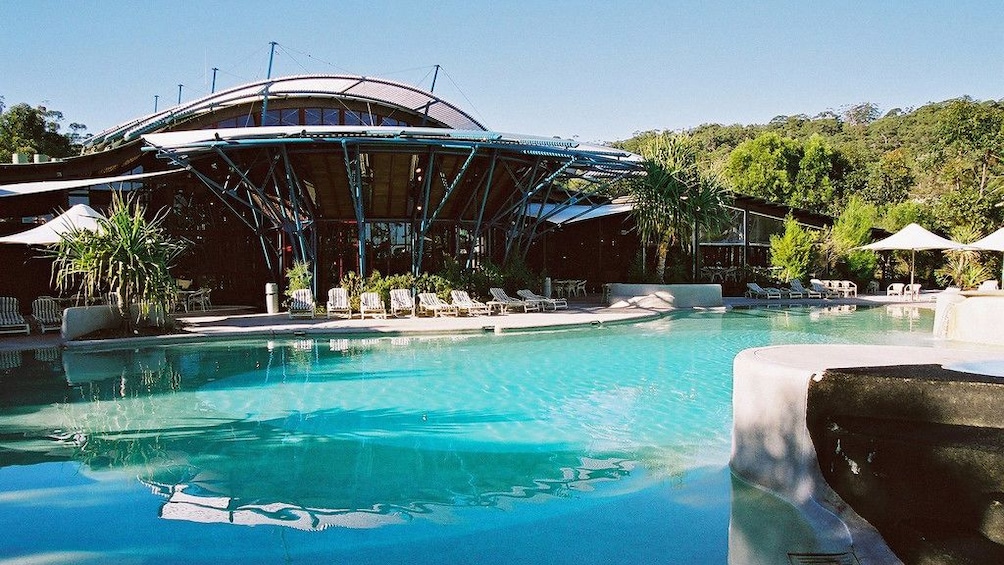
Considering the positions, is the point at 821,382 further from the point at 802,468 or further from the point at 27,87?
the point at 27,87

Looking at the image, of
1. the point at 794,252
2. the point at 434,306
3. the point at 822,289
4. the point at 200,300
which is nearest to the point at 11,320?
the point at 200,300

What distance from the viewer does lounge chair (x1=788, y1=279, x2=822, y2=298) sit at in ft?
84.6

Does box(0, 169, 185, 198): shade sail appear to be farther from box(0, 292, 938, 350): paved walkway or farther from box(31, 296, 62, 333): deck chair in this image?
box(0, 292, 938, 350): paved walkway

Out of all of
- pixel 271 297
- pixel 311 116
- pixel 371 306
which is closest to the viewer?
pixel 371 306

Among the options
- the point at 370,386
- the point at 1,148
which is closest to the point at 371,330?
the point at 370,386

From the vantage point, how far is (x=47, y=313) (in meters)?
15.4

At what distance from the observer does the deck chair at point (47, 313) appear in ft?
50.0

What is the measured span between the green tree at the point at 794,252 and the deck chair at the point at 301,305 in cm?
1899

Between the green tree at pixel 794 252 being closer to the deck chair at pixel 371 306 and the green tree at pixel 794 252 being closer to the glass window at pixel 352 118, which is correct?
the deck chair at pixel 371 306

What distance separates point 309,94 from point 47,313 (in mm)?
10643

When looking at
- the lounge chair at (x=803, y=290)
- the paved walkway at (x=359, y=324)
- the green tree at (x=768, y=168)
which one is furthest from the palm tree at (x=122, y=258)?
the green tree at (x=768, y=168)

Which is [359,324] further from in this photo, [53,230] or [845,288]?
[845,288]

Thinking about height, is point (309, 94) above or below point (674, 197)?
above

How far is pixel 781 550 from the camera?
416cm
